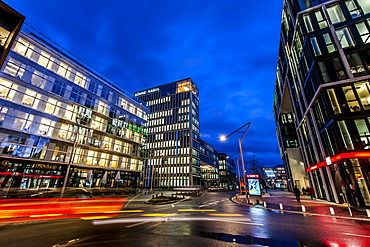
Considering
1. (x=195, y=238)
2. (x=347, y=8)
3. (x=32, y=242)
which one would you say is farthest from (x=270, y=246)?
(x=347, y=8)

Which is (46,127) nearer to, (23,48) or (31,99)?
(31,99)

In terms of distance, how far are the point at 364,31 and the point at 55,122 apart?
50.1 metres

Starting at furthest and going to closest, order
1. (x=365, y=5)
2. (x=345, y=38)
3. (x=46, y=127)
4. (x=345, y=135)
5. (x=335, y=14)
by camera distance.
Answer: (x=46, y=127) < (x=335, y=14) < (x=345, y=38) < (x=365, y=5) < (x=345, y=135)

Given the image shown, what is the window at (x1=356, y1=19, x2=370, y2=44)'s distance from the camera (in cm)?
2052

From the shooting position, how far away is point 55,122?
32.7 metres

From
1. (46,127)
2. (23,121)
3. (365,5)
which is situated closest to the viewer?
(365,5)

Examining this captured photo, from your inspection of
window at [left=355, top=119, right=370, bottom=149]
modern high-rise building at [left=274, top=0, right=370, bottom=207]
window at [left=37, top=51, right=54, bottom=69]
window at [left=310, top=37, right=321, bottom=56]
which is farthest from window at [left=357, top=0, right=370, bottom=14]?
window at [left=37, top=51, right=54, bottom=69]

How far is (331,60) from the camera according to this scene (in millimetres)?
21562

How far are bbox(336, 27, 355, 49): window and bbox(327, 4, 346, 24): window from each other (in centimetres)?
175

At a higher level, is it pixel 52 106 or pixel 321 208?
pixel 52 106

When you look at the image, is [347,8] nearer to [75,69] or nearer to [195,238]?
[195,238]

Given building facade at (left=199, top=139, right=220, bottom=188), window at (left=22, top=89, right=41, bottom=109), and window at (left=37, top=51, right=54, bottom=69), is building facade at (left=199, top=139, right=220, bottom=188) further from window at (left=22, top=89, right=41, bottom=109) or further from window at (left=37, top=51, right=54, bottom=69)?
window at (left=22, top=89, right=41, bottom=109)

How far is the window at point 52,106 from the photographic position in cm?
3179

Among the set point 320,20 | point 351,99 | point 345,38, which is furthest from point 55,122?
point 345,38
